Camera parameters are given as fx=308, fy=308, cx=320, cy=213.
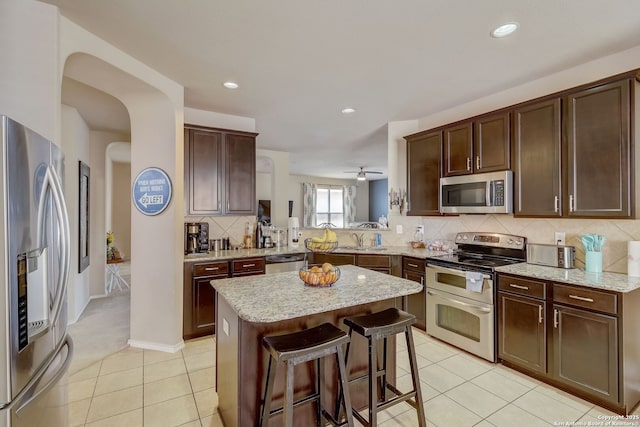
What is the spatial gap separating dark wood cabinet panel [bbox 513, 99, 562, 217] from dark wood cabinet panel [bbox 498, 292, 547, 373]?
81 cm

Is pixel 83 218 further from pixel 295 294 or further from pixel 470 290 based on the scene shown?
pixel 470 290

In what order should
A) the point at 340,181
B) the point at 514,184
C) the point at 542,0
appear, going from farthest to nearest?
the point at 340,181
the point at 514,184
the point at 542,0

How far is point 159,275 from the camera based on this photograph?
3.13 m

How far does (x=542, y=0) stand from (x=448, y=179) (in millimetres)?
1888

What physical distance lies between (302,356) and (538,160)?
2673 millimetres

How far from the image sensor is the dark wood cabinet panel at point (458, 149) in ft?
10.9

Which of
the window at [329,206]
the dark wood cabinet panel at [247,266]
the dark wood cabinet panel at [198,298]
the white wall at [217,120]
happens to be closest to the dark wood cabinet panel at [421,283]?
the dark wood cabinet panel at [247,266]

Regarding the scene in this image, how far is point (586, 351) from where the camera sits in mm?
2246

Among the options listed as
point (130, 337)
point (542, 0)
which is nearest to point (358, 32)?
point (542, 0)

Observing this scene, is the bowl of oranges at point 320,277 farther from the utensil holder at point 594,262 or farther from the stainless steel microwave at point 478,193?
the utensil holder at point 594,262

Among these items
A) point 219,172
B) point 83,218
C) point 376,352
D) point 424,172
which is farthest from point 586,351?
point 83,218

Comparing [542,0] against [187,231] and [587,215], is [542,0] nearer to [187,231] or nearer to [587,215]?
[587,215]

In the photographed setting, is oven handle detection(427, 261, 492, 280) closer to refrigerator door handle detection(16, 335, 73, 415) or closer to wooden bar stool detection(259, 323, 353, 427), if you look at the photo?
wooden bar stool detection(259, 323, 353, 427)

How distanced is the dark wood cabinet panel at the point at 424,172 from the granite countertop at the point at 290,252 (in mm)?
494
